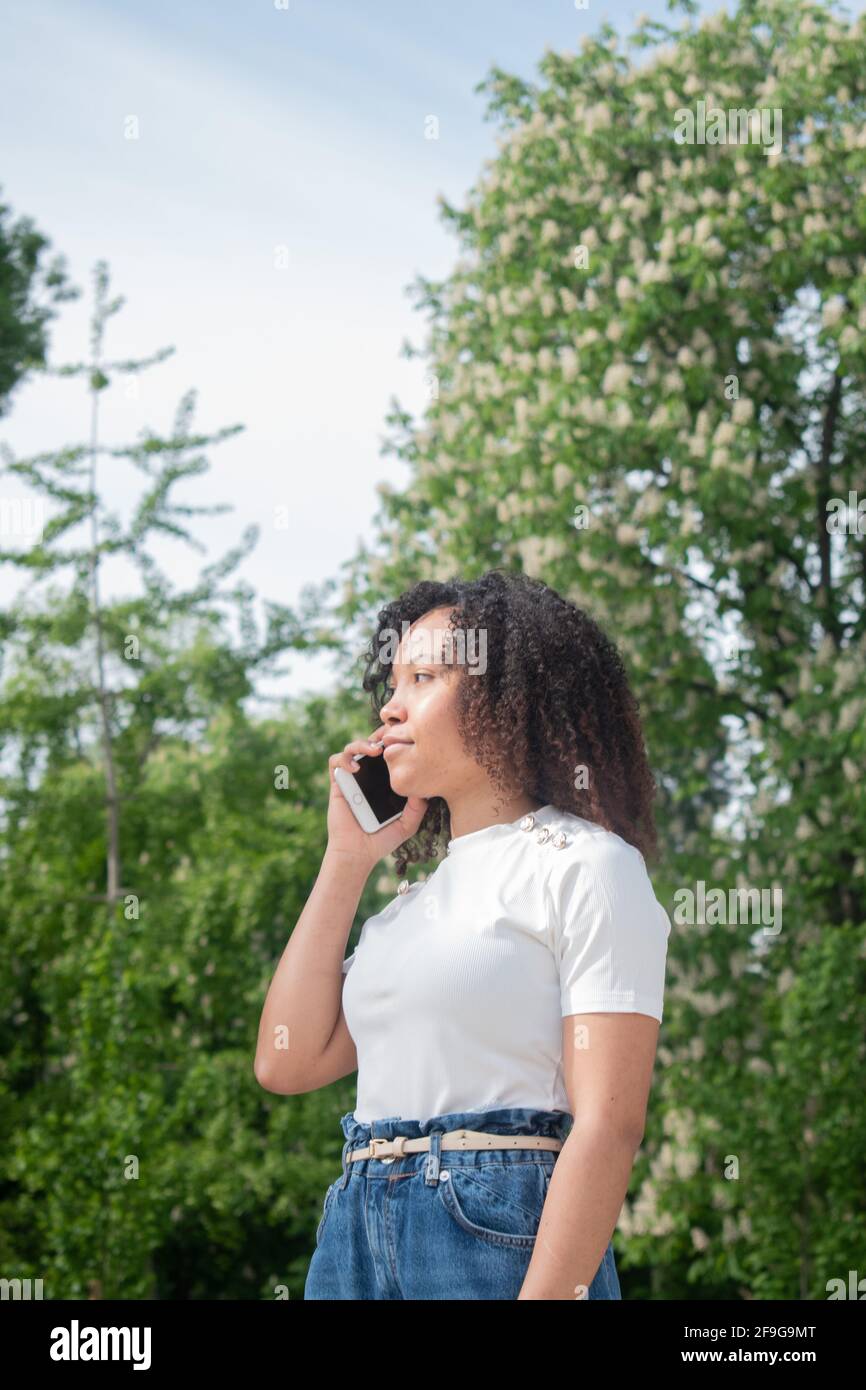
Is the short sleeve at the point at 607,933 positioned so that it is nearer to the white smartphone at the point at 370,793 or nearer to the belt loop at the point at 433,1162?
the belt loop at the point at 433,1162

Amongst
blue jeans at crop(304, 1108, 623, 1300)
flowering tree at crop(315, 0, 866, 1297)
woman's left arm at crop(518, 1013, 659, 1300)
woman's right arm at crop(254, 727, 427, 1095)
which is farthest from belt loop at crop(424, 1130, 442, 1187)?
flowering tree at crop(315, 0, 866, 1297)

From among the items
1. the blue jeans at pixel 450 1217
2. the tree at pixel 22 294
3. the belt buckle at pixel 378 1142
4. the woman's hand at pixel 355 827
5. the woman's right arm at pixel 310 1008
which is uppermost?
the tree at pixel 22 294

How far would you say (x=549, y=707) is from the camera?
2.16m

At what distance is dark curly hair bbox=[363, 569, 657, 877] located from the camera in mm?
2119

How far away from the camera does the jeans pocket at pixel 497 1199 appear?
5.91 feet

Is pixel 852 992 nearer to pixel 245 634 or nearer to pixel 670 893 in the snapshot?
pixel 670 893

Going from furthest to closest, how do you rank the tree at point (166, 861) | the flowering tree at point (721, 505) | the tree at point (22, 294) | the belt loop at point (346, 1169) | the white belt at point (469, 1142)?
the tree at point (22, 294) < the tree at point (166, 861) < the flowering tree at point (721, 505) < the belt loop at point (346, 1169) < the white belt at point (469, 1142)

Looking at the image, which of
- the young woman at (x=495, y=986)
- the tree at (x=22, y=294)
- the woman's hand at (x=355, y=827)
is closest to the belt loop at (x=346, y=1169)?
the young woman at (x=495, y=986)

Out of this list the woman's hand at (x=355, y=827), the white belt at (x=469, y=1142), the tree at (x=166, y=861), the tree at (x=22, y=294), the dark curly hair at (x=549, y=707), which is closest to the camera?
the white belt at (x=469, y=1142)

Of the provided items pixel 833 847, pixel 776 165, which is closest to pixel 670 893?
pixel 833 847

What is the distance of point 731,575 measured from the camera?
902cm

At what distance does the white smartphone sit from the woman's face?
0.13m

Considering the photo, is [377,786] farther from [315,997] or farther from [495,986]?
[495,986]
